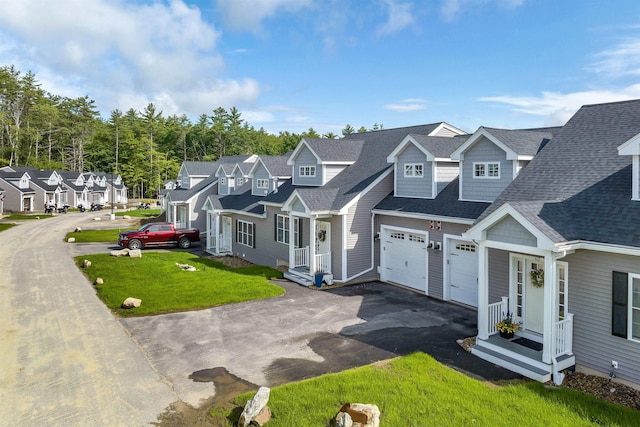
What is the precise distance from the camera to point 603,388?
912cm

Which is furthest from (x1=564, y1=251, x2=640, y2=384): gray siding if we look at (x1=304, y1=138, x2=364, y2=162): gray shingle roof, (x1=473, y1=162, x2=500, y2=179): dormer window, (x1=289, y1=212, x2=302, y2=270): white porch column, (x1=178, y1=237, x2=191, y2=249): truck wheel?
(x1=178, y1=237, x2=191, y2=249): truck wheel

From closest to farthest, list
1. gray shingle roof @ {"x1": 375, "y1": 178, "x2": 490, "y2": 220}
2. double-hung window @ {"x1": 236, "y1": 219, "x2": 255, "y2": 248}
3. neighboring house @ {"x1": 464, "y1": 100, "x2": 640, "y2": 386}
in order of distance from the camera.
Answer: neighboring house @ {"x1": 464, "y1": 100, "x2": 640, "y2": 386}
gray shingle roof @ {"x1": 375, "y1": 178, "x2": 490, "y2": 220}
double-hung window @ {"x1": 236, "y1": 219, "x2": 255, "y2": 248}

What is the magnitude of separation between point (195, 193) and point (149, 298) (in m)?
20.7

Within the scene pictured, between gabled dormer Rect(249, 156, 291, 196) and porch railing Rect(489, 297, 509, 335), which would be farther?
gabled dormer Rect(249, 156, 291, 196)

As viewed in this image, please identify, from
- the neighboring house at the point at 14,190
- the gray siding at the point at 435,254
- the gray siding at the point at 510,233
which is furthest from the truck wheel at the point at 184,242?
the neighboring house at the point at 14,190

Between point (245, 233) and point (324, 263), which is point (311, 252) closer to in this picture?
point (324, 263)

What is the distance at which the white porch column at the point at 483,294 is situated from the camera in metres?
11.3

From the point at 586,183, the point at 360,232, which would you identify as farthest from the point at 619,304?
the point at 360,232

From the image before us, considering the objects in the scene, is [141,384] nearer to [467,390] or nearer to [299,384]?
[299,384]

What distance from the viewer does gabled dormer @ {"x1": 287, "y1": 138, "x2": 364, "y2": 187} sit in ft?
73.8

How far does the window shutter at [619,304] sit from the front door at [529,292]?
6.61 feet

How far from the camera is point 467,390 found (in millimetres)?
8805

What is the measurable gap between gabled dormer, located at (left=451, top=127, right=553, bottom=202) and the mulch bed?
6.67 metres

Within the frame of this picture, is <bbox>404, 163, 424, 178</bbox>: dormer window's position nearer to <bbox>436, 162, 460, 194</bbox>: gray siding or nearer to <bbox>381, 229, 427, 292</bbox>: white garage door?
<bbox>436, 162, 460, 194</bbox>: gray siding
